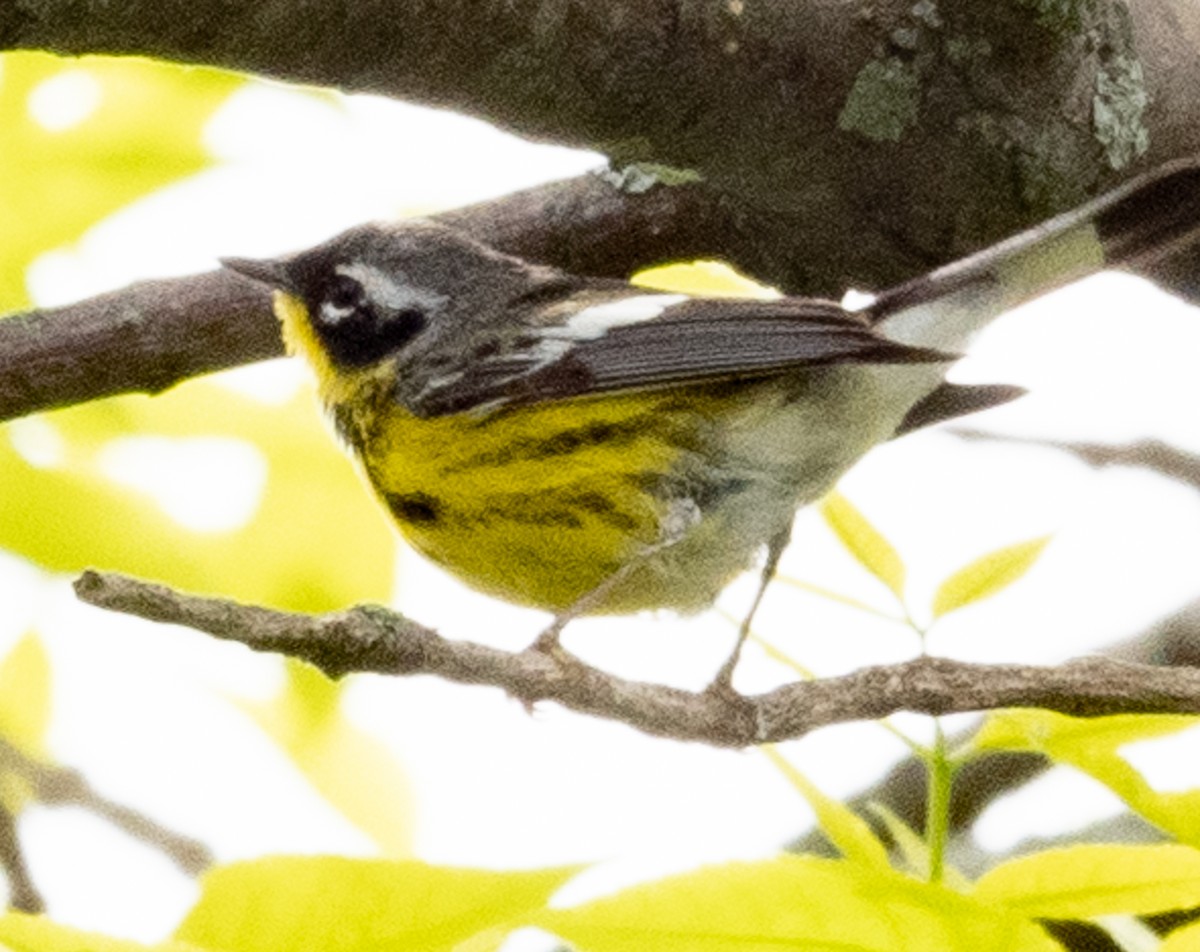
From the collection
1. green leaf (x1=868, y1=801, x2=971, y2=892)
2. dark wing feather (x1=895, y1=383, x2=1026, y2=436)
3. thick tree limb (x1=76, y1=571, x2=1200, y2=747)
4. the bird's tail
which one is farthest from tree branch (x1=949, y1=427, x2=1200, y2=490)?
green leaf (x1=868, y1=801, x2=971, y2=892)

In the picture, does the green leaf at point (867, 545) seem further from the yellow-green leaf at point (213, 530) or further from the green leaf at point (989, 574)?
the yellow-green leaf at point (213, 530)

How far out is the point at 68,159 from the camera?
10.8ft

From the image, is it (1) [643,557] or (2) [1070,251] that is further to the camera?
(1) [643,557]

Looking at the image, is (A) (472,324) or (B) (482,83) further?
(A) (472,324)

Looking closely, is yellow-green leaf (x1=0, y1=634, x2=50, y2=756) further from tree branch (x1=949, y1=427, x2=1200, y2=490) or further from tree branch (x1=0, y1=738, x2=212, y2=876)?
tree branch (x1=949, y1=427, x2=1200, y2=490)

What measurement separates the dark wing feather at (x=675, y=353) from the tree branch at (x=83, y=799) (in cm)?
103

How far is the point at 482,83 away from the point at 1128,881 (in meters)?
1.36

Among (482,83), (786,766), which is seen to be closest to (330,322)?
(482,83)

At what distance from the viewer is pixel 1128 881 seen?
1755 millimetres

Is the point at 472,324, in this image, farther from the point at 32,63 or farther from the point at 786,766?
the point at 786,766

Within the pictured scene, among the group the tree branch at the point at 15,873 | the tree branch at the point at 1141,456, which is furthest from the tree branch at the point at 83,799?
the tree branch at the point at 1141,456

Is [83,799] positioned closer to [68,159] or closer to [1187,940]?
[68,159]

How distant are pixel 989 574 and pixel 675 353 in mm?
1079

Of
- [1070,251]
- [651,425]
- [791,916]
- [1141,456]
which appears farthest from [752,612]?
[1141,456]
